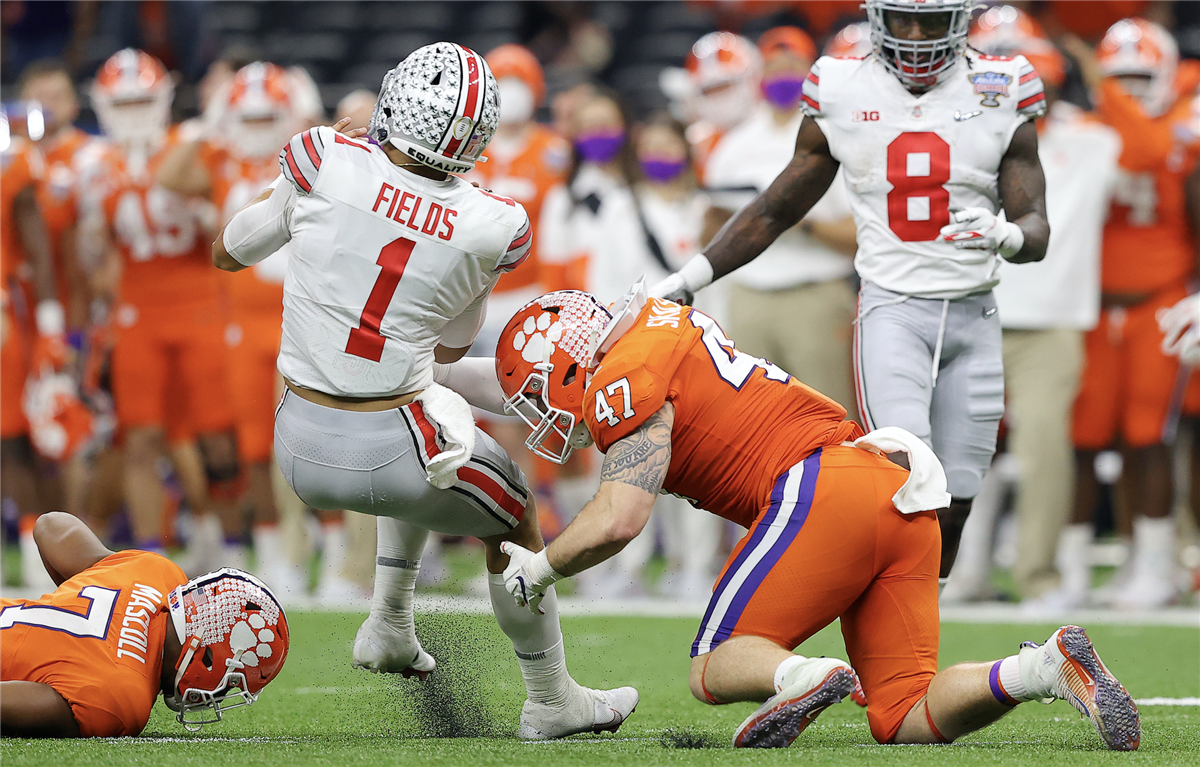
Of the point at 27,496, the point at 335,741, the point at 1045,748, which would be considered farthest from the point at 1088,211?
the point at 27,496

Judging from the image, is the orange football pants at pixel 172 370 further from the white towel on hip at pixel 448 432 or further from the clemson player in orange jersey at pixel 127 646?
the white towel on hip at pixel 448 432

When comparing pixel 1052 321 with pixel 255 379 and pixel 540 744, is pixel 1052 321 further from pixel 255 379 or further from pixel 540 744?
pixel 540 744

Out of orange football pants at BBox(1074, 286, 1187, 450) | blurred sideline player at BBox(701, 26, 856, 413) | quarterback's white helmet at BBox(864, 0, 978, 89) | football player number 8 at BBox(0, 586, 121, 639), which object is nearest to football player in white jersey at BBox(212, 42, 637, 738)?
football player number 8 at BBox(0, 586, 121, 639)

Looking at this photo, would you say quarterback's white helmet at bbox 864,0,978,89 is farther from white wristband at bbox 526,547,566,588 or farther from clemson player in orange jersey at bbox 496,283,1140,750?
white wristband at bbox 526,547,566,588

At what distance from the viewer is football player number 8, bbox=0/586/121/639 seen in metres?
3.53

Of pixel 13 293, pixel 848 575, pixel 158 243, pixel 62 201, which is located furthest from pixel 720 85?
pixel 848 575

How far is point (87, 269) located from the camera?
8297mm

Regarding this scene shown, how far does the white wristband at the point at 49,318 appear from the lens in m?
7.64

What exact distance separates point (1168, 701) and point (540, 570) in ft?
6.95

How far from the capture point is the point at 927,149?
4.35m

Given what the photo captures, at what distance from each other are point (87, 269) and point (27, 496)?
1.50m

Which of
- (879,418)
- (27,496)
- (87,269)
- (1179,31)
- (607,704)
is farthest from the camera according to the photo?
(1179,31)

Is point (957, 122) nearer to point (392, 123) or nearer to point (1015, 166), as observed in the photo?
point (1015, 166)

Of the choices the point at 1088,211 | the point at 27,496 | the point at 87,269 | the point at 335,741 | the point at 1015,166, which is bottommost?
A: the point at 27,496
